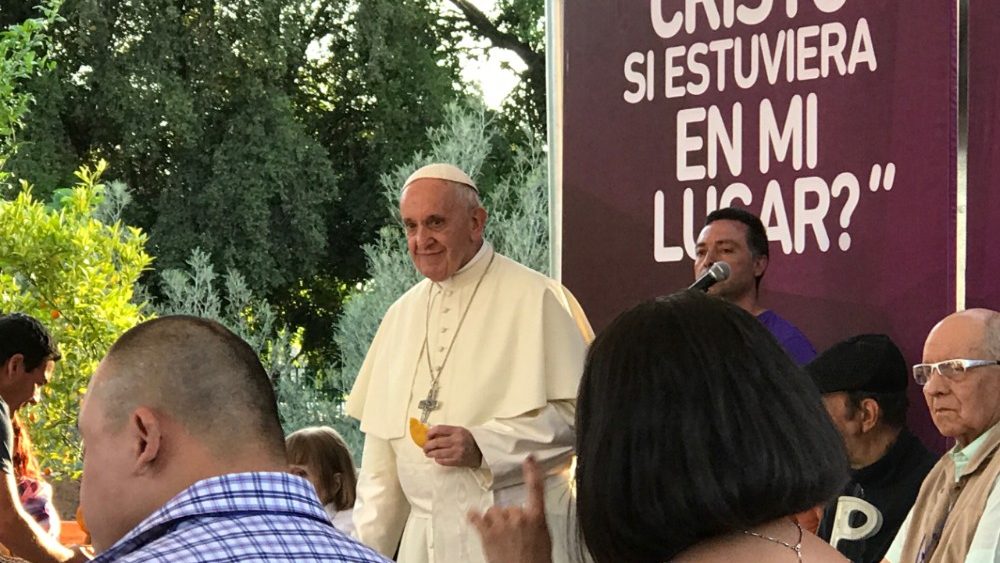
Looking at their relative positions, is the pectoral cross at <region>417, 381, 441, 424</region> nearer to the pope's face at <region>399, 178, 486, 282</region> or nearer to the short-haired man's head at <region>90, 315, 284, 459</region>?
the pope's face at <region>399, 178, 486, 282</region>

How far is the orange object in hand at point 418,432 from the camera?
4.30 meters

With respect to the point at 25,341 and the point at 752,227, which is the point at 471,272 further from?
the point at 25,341

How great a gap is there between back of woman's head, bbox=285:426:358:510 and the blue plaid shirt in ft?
11.2

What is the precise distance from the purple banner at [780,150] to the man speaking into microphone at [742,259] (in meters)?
0.31

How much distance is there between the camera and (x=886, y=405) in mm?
4379

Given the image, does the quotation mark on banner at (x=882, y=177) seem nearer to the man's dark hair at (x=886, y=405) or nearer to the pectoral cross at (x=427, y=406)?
the man's dark hair at (x=886, y=405)

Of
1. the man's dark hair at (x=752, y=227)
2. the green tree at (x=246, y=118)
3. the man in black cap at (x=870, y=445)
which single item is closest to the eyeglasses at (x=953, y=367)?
the man in black cap at (x=870, y=445)

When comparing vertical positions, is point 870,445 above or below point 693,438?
below

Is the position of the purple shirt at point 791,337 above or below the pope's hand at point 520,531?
above

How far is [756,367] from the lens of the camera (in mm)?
1649

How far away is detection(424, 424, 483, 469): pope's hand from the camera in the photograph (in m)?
4.20

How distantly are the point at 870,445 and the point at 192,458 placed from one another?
116 inches

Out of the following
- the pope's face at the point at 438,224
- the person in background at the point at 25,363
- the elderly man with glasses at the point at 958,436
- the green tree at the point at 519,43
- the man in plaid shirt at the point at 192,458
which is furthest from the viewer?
the green tree at the point at 519,43

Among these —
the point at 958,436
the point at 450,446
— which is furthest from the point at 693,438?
the point at 450,446
